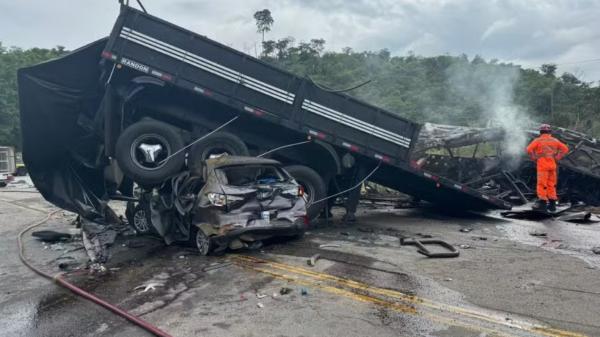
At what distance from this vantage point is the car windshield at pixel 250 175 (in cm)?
680

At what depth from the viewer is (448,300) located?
4.36 m

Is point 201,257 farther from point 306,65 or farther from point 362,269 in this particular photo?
point 306,65

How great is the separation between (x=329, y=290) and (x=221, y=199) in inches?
85.2

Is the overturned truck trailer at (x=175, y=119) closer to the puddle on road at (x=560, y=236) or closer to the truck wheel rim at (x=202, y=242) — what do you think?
the puddle on road at (x=560, y=236)

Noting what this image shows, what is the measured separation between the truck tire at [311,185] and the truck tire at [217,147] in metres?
1.03

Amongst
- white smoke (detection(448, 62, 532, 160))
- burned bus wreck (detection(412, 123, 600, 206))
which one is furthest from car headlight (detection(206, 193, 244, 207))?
A: white smoke (detection(448, 62, 532, 160))

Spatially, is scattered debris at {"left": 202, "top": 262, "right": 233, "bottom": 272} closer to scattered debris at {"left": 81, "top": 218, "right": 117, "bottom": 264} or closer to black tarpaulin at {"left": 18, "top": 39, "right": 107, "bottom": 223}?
scattered debris at {"left": 81, "top": 218, "right": 117, "bottom": 264}

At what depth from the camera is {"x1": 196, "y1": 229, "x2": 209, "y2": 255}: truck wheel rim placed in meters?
6.46

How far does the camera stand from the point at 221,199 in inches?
248

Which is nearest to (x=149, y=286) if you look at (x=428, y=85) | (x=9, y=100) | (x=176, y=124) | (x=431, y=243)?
(x=431, y=243)

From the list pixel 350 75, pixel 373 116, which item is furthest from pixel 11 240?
pixel 350 75

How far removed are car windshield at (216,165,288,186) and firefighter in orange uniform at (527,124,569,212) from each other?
214 inches

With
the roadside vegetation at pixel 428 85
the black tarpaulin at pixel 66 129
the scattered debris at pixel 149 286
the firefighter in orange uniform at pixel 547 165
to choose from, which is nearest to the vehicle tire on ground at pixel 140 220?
the black tarpaulin at pixel 66 129

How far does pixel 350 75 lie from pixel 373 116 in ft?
77.7
